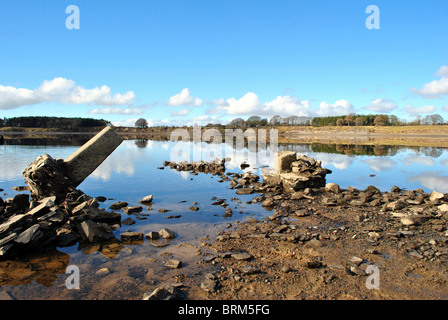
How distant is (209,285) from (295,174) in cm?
1051

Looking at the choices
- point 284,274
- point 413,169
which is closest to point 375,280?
point 284,274

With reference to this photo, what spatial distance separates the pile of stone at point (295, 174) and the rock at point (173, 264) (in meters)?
8.95

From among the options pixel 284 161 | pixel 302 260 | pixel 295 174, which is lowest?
pixel 302 260

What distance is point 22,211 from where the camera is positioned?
31.2 ft

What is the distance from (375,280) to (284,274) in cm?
172

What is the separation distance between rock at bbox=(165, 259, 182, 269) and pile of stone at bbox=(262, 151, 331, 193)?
8953 mm

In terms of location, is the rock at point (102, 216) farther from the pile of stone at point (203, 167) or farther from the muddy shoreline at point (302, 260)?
the pile of stone at point (203, 167)

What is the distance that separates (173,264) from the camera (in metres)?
6.10

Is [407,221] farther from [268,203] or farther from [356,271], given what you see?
[268,203]

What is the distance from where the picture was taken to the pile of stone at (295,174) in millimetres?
14056

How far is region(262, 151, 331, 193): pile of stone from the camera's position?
14.1m

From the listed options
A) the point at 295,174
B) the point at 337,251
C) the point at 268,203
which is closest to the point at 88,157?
the point at 268,203

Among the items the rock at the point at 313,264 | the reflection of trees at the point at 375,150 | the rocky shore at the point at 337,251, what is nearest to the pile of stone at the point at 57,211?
the rocky shore at the point at 337,251

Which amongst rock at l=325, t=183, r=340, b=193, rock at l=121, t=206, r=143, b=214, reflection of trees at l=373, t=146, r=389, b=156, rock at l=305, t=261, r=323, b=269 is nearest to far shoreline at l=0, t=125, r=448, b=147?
reflection of trees at l=373, t=146, r=389, b=156
